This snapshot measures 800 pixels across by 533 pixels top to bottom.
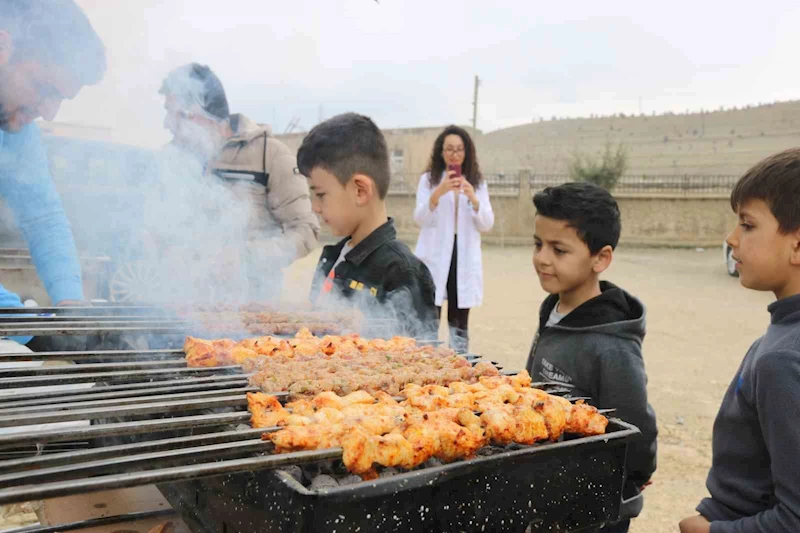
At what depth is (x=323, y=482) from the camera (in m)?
1.70

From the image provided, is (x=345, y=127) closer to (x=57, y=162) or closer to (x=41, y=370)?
(x=41, y=370)

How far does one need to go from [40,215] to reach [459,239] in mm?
4050

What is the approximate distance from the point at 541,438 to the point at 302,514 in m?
0.91

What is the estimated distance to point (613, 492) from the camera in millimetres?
2037

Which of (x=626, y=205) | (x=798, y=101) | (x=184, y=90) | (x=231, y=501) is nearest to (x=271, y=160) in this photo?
(x=184, y=90)

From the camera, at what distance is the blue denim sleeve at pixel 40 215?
415cm

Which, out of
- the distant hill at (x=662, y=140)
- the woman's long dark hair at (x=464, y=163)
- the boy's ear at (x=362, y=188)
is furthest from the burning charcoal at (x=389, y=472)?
the distant hill at (x=662, y=140)

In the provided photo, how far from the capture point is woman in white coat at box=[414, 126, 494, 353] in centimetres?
668

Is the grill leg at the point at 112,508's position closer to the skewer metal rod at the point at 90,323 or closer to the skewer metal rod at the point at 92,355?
the skewer metal rod at the point at 92,355

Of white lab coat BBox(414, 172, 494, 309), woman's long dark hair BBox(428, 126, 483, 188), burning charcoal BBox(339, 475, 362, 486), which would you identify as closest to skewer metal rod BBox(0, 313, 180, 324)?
burning charcoal BBox(339, 475, 362, 486)

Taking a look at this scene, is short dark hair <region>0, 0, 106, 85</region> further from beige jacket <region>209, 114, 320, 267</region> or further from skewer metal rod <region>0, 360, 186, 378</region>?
skewer metal rod <region>0, 360, 186, 378</region>

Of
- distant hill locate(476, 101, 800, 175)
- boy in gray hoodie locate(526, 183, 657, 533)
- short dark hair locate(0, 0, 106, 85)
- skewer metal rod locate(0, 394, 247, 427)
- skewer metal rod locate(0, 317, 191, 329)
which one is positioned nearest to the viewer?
skewer metal rod locate(0, 394, 247, 427)

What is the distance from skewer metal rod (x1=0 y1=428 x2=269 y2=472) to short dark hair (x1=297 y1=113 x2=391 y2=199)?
2.40 m

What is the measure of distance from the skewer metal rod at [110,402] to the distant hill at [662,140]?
2315 inches
